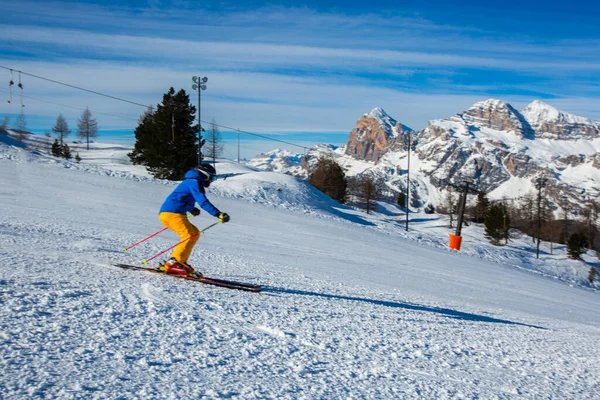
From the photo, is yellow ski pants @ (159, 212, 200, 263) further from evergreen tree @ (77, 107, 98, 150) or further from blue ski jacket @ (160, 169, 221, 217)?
evergreen tree @ (77, 107, 98, 150)

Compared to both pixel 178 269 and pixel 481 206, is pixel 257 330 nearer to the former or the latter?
pixel 178 269

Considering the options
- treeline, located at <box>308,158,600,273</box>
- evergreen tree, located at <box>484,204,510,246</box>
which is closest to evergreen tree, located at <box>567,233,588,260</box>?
treeline, located at <box>308,158,600,273</box>

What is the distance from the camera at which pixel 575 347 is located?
6465mm

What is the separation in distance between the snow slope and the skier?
1.44 ft

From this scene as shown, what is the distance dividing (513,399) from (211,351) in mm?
A: 2732

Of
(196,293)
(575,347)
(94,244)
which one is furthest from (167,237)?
(575,347)

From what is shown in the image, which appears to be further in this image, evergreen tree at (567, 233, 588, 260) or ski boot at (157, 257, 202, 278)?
evergreen tree at (567, 233, 588, 260)

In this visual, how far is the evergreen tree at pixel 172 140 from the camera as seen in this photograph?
1590 inches

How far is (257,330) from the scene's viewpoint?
4.85 m

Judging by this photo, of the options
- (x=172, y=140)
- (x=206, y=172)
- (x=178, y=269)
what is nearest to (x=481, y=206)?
(x=172, y=140)

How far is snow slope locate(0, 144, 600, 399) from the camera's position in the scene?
345 cm

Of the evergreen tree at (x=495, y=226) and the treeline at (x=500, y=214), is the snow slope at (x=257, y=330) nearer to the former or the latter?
the treeline at (x=500, y=214)

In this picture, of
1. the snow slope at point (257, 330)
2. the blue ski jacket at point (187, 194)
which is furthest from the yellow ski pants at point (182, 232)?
the snow slope at point (257, 330)

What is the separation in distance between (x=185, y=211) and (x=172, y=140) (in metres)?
34.1
